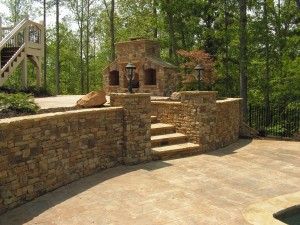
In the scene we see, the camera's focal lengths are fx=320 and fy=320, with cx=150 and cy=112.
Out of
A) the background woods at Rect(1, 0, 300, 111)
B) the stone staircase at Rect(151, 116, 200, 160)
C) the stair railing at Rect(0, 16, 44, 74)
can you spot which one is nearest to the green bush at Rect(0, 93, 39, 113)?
the stone staircase at Rect(151, 116, 200, 160)

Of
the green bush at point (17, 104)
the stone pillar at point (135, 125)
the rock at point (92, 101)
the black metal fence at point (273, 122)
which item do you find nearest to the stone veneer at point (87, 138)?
the stone pillar at point (135, 125)

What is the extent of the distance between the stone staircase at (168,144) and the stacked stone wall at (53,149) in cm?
129

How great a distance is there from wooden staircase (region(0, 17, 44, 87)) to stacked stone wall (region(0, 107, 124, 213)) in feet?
16.9

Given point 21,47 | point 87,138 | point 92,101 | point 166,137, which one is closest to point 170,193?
point 87,138

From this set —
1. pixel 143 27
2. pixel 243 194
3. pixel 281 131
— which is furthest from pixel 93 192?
pixel 143 27

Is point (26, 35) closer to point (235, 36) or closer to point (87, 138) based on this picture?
point (87, 138)

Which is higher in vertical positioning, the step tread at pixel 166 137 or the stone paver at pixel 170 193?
the step tread at pixel 166 137

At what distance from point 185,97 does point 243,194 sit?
4.49 metres

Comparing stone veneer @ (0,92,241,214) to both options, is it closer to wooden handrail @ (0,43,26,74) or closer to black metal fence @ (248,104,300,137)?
black metal fence @ (248,104,300,137)

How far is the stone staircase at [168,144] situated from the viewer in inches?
352

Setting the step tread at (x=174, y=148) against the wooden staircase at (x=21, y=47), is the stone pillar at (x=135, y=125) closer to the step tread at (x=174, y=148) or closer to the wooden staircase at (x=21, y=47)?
the step tread at (x=174, y=148)

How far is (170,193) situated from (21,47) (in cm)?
902

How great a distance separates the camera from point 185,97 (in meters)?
10.1

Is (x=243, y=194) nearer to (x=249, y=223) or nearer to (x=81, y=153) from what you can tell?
(x=249, y=223)
